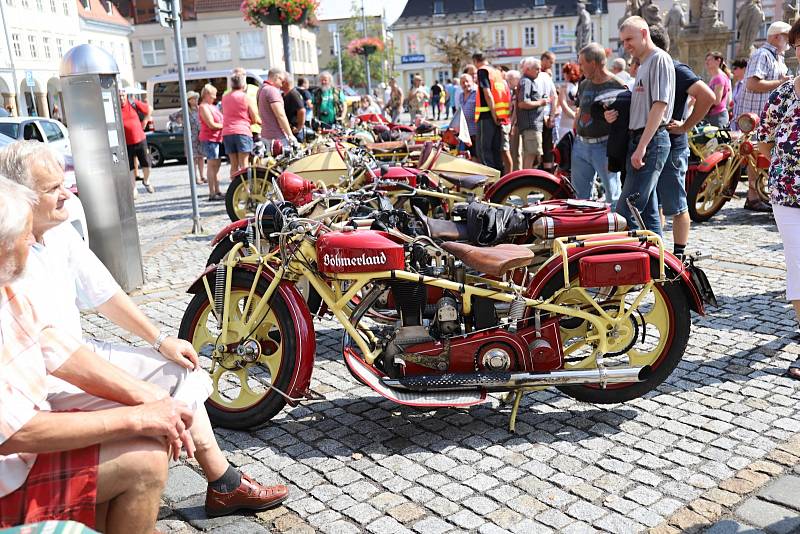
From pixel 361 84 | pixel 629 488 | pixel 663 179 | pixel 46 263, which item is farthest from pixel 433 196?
pixel 361 84

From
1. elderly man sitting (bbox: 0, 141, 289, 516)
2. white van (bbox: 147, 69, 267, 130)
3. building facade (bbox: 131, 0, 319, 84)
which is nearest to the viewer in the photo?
elderly man sitting (bbox: 0, 141, 289, 516)

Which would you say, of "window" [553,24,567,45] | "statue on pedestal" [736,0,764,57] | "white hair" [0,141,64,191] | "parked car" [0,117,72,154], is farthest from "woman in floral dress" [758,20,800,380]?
"window" [553,24,567,45]

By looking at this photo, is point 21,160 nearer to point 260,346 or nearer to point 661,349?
point 260,346

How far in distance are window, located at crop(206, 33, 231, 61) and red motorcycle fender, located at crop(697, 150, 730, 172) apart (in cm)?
5194

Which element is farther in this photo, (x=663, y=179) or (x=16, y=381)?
(x=663, y=179)

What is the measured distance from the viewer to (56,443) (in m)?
2.17

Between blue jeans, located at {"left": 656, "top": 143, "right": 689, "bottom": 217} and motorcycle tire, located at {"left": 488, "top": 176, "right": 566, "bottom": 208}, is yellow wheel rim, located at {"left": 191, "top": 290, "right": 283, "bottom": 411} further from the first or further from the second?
blue jeans, located at {"left": 656, "top": 143, "right": 689, "bottom": 217}

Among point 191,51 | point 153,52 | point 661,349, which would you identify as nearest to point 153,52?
A: point 153,52

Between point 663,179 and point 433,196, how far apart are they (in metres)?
1.76

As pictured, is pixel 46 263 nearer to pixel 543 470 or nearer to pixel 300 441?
pixel 300 441

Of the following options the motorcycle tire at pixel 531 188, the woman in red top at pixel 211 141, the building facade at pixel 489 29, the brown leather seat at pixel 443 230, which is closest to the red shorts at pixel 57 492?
the brown leather seat at pixel 443 230

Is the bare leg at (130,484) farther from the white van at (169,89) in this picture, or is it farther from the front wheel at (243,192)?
the white van at (169,89)

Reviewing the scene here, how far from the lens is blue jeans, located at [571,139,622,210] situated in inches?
263

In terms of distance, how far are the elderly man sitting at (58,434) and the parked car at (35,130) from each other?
39.4 feet
